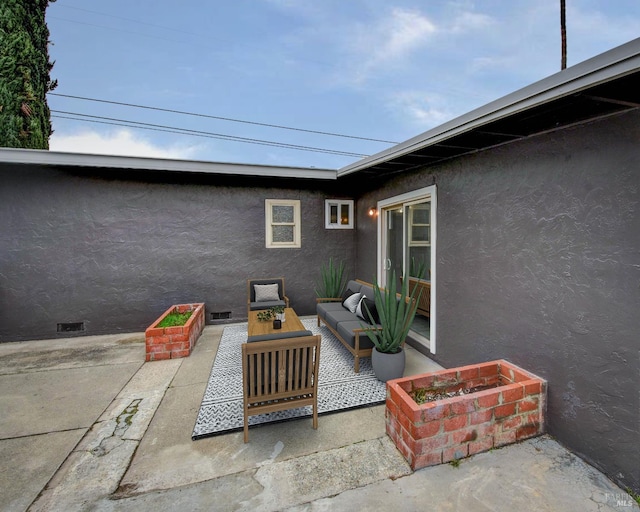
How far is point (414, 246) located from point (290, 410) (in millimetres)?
2899

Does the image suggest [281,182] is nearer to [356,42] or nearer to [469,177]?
[469,177]

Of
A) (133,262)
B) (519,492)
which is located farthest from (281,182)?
(519,492)

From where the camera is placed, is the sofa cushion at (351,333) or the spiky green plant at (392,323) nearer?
the spiky green plant at (392,323)

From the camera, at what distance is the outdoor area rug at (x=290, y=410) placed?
2508mm

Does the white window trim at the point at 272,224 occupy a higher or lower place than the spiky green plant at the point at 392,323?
higher

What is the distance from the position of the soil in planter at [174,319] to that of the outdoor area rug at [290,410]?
2.56ft

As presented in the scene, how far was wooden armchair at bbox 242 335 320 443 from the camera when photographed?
2191 mm

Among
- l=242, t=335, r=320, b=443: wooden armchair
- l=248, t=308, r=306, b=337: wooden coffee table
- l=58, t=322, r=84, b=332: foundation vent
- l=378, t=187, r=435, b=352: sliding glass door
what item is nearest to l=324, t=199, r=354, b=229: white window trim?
l=378, t=187, r=435, b=352: sliding glass door

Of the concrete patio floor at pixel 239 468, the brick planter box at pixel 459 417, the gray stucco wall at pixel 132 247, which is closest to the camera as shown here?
the concrete patio floor at pixel 239 468

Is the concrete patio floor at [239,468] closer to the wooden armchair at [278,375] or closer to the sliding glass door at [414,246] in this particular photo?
the wooden armchair at [278,375]

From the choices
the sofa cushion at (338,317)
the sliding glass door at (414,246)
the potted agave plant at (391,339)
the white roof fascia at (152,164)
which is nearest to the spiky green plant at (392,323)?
the potted agave plant at (391,339)

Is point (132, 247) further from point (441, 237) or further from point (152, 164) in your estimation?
point (441, 237)

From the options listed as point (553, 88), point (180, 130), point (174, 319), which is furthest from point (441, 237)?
point (180, 130)

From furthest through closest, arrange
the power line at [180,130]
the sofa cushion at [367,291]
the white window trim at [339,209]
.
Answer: the power line at [180,130], the white window trim at [339,209], the sofa cushion at [367,291]
